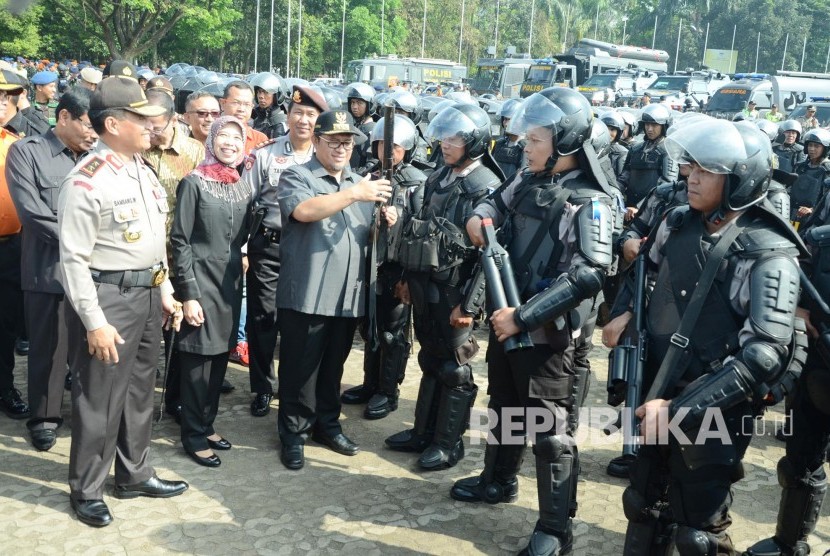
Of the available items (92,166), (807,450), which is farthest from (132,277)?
(807,450)

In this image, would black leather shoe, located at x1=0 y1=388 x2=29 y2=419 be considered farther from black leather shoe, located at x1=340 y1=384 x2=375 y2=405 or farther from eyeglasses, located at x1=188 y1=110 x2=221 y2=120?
eyeglasses, located at x1=188 y1=110 x2=221 y2=120

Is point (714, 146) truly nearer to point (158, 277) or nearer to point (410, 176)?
point (158, 277)

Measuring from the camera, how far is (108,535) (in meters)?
4.02

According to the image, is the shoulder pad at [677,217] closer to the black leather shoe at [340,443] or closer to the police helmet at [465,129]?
the police helmet at [465,129]

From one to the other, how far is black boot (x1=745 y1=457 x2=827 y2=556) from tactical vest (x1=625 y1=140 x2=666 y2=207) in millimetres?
5928

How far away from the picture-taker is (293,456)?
16.2 ft

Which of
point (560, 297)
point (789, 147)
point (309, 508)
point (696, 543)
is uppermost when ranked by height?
point (789, 147)

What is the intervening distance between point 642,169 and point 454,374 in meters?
5.66

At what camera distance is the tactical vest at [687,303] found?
10.3 ft

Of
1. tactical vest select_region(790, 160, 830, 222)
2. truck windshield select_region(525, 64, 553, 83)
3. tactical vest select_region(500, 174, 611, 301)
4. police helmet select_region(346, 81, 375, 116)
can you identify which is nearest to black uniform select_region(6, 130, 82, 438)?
tactical vest select_region(500, 174, 611, 301)

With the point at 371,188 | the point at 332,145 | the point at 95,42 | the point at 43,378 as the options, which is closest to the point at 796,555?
the point at 371,188

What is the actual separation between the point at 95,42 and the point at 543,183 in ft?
153

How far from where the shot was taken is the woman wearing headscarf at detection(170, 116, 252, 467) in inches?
186

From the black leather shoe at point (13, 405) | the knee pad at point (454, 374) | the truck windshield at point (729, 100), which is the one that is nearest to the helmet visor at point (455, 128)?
the knee pad at point (454, 374)
